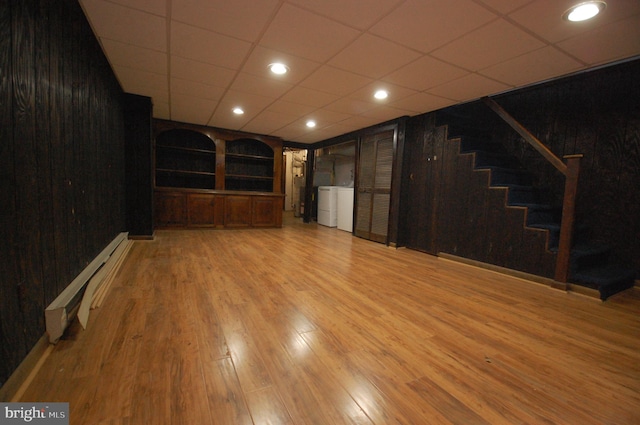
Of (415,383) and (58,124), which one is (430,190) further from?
(58,124)

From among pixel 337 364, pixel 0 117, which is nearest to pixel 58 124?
pixel 0 117

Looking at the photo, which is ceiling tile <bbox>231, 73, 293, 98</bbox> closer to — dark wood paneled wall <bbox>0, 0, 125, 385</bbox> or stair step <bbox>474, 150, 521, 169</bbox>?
dark wood paneled wall <bbox>0, 0, 125, 385</bbox>

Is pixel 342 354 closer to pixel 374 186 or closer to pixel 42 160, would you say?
pixel 42 160

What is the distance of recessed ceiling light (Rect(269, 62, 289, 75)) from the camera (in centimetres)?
→ 279

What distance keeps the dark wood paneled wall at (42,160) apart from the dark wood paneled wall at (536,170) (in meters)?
4.28

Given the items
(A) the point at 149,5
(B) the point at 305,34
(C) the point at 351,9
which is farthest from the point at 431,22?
(A) the point at 149,5

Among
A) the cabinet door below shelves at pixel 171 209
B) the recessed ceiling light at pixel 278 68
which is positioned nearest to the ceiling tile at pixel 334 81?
the recessed ceiling light at pixel 278 68

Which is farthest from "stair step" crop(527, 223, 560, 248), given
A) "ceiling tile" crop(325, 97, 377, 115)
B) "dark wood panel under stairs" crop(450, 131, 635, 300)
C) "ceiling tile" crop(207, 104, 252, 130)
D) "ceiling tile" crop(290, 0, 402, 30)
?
"ceiling tile" crop(207, 104, 252, 130)

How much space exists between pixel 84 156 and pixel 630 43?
15.4ft

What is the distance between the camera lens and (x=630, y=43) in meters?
2.17

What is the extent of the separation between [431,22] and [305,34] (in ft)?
3.29

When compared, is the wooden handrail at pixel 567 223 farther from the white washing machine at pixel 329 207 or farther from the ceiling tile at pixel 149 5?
the white washing machine at pixel 329 207

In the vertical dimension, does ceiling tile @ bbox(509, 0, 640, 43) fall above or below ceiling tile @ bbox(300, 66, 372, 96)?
below

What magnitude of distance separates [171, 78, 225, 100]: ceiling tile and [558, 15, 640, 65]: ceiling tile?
3816 millimetres
